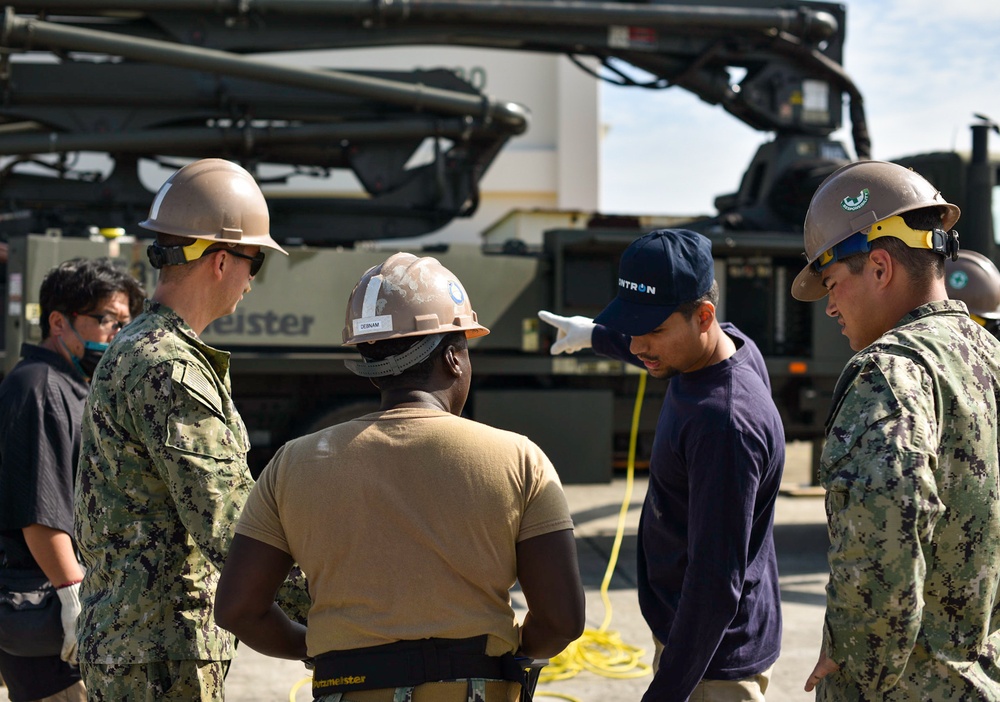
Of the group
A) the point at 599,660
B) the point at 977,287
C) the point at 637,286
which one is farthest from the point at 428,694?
the point at 599,660

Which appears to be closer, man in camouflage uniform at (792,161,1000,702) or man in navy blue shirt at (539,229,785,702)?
man in camouflage uniform at (792,161,1000,702)

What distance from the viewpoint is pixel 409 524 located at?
5.84ft

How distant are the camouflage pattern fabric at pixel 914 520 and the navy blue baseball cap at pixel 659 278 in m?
0.49

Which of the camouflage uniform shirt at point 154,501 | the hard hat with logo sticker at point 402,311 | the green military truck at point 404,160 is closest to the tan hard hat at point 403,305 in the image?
the hard hat with logo sticker at point 402,311

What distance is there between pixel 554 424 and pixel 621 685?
294 centimetres

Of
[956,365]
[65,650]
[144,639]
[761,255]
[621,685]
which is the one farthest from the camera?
[761,255]

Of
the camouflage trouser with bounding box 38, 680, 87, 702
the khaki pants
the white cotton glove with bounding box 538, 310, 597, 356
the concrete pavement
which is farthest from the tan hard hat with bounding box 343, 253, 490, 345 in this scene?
the concrete pavement

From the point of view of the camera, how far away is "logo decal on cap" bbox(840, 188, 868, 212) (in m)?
2.10

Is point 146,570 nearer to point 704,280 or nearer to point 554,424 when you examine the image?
point 704,280

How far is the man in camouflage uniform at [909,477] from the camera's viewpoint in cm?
179

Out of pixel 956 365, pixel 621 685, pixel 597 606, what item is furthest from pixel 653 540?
pixel 597 606

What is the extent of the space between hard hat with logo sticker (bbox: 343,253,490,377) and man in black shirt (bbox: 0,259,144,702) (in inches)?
55.5

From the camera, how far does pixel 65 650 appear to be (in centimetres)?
278

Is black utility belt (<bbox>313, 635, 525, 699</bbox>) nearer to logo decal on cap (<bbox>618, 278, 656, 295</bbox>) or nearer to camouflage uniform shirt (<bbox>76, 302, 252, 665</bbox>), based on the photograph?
camouflage uniform shirt (<bbox>76, 302, 252, 665</bbox>)
